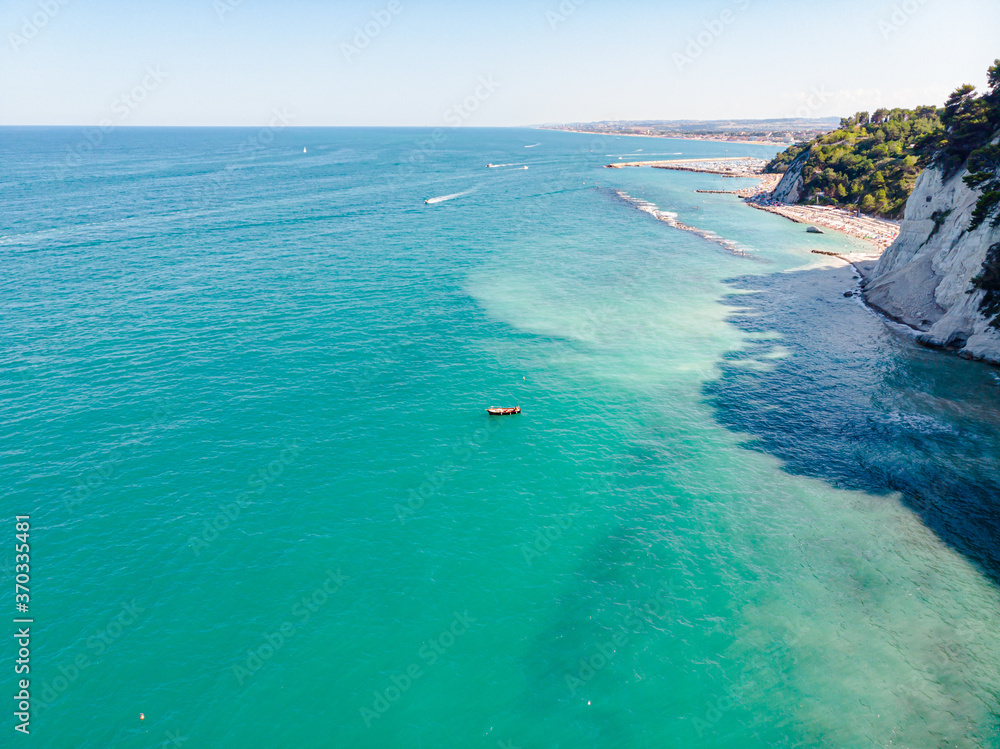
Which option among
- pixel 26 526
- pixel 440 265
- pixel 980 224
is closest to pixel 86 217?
pixel 440 265

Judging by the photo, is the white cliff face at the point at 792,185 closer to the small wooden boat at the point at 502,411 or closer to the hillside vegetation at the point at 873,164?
the hillside vegetation at the point at 873,164

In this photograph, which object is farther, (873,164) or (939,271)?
(873,164)

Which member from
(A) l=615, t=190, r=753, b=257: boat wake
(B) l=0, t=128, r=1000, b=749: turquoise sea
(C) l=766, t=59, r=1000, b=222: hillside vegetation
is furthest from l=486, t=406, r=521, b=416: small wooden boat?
(A) l=615, t=190, r=753, b=257: boat wake

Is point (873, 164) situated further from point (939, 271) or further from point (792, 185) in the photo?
point (939, 271)

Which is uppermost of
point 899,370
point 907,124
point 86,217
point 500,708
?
point 907,124

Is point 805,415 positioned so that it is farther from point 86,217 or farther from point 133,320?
point 86,217

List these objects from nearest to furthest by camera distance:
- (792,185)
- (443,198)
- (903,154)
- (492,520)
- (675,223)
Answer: (492,520) < (903,154) < (675,223) < (792,185) < (443,198)

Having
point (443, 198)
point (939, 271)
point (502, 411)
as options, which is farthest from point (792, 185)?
point (502, 411)
